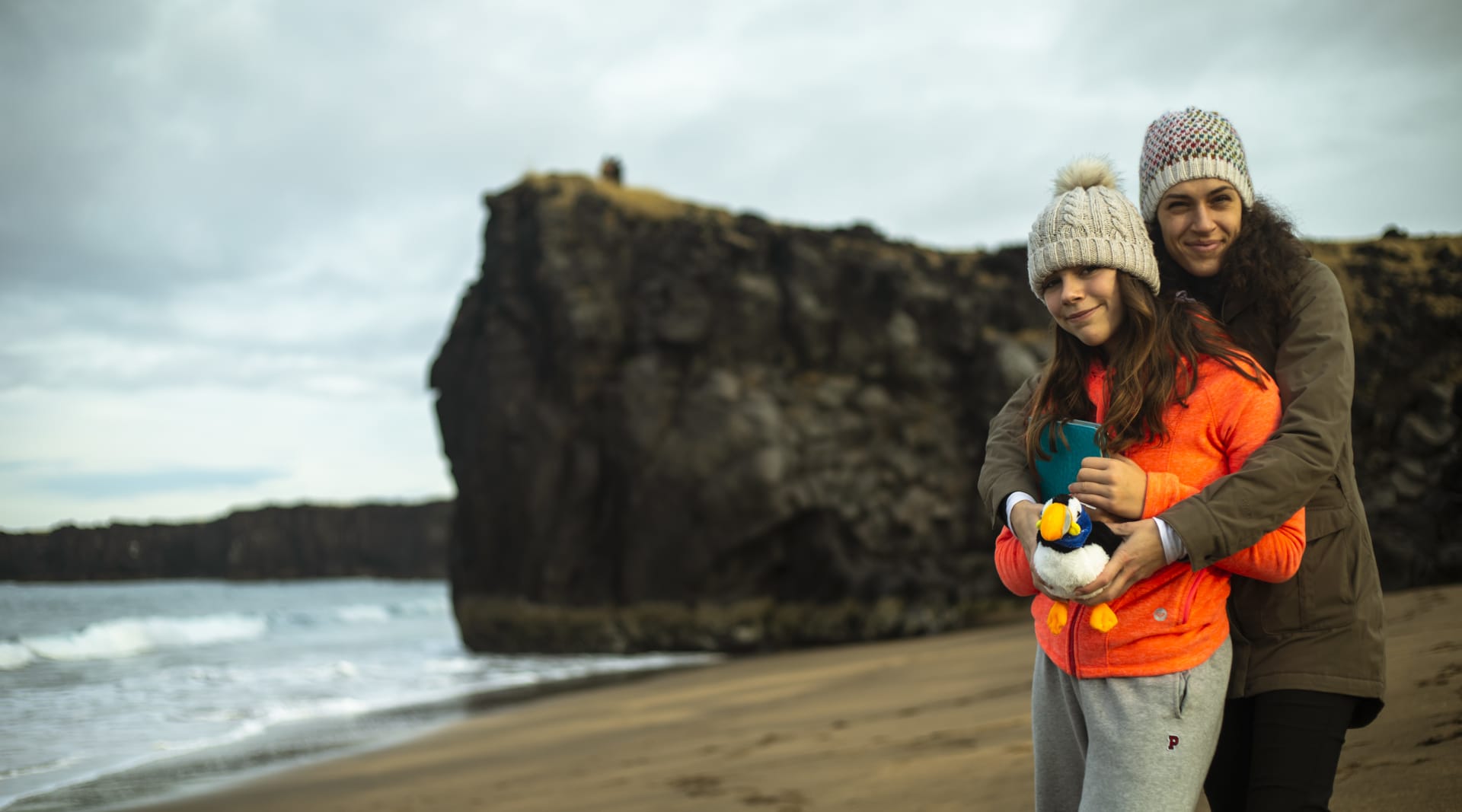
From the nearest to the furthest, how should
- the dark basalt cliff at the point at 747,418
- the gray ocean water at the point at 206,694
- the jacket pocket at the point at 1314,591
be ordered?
the jacket pocket at the point at 1314,591
the gray ocean water at the point at 206,694
the dark basalt cliff at the point at 747,418

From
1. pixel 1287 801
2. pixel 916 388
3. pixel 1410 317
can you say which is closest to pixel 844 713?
pixel 1287 801

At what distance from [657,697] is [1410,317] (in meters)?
16.3

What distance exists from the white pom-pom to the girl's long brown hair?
1.01ft

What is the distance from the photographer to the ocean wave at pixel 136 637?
22.5 m

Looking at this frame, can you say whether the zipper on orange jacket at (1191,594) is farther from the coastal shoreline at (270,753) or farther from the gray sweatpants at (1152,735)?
the coastal shoreline at (270,753)

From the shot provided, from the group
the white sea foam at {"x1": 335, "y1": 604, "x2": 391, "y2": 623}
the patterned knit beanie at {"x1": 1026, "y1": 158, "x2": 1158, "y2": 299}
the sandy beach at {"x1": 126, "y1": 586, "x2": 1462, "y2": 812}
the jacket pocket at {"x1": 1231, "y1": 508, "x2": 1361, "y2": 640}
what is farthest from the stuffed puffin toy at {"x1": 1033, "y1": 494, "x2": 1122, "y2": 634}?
the white sea foam at {"x1": 335, "y1": 604, "x2": 391, "y2": 623}

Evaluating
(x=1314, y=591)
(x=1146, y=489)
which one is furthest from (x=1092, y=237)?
(x=1314, y=591)

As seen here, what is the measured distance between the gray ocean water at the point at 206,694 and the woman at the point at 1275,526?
8.08 m

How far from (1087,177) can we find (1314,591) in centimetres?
104

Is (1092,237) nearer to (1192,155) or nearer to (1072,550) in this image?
(1192,155)

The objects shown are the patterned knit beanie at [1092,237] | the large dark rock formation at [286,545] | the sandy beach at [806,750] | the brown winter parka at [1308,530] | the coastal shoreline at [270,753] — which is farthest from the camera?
the large dark rock formation at [286,545]

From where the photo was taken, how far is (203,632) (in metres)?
30.2

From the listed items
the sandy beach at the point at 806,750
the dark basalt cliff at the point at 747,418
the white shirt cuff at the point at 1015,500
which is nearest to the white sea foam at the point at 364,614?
the dark basalt cliff at the point at 747,418

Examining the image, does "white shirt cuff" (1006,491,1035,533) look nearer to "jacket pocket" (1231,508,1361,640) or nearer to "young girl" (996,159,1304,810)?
"young girl" (996,159,1304,810)
